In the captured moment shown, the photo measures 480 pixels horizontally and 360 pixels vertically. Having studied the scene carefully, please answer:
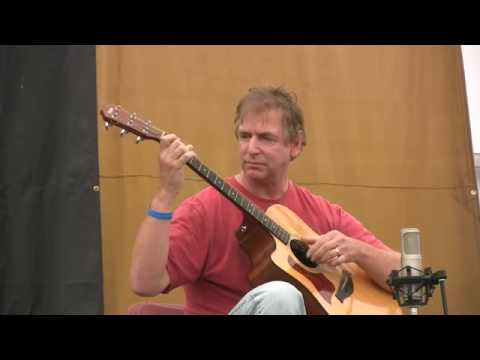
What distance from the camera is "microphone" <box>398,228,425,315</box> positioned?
1.54 metres

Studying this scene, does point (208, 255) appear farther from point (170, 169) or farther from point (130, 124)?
point (130, 124)

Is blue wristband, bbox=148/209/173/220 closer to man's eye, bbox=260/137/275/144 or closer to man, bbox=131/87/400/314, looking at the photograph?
man, bbox=131/87/400/314

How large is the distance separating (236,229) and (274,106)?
1.41 feet

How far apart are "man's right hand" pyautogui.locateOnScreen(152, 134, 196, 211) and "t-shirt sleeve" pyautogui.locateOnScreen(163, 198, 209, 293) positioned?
0.16 metres

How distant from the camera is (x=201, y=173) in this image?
72.4 inches

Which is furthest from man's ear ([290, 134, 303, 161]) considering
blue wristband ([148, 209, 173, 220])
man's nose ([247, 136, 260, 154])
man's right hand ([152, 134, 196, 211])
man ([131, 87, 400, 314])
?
blue wristband ([148, 209, 173, 220])

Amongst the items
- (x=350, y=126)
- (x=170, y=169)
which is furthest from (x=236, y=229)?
(x=350, y=126)

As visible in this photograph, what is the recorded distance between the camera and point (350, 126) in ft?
10.2

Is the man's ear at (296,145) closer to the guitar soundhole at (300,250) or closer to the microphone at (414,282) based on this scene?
the guitar soundhole at (300,250)
